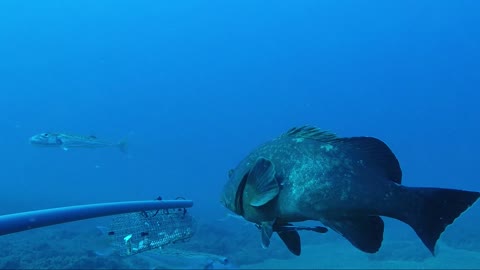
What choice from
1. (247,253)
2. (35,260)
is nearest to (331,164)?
(35,260)

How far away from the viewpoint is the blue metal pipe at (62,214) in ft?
6.63

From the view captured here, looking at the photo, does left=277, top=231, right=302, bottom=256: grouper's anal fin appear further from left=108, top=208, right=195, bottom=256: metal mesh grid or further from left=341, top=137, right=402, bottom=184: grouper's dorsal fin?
left=108, top=208, right=195, bottom=256: metal mesh grid

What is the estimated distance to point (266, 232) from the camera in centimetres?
218

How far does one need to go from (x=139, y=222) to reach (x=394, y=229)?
2388 centimetres

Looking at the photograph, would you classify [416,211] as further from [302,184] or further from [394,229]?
[394,229]

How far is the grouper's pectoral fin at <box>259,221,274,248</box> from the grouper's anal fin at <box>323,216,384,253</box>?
0.28m

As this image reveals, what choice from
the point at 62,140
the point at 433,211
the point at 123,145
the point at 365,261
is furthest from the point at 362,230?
the point at 123,145

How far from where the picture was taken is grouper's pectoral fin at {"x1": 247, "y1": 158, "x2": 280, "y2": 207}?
2138 millimetres

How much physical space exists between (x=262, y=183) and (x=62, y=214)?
1081 millimetres

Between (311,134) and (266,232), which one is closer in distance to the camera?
(266,232)

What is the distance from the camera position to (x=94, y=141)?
500 inches

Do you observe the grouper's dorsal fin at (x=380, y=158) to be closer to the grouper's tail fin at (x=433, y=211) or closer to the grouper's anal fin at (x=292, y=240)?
the grouper's tail fin at (x=433, y=211)

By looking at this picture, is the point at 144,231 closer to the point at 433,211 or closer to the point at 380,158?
the point at 380,158

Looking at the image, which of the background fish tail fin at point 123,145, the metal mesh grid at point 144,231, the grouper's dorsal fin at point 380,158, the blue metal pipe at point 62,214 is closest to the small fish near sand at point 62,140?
the background fish tail fin at point 123,145
